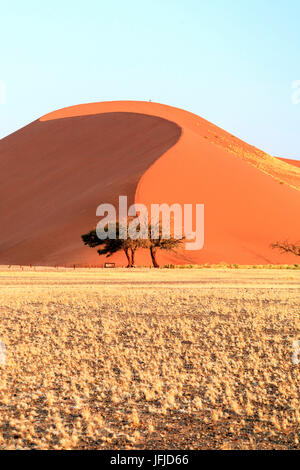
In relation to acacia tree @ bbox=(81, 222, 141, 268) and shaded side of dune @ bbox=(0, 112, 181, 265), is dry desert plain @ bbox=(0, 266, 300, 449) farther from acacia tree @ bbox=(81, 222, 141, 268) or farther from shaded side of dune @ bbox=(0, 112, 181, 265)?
shaded side of dune @ bbox=(0, 112, 181, 265)

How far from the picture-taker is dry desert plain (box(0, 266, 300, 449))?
251 inches

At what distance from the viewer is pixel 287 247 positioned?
61906 mm

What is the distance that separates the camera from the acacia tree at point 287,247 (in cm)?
6060

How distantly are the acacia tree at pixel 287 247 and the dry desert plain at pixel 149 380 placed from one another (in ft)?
145

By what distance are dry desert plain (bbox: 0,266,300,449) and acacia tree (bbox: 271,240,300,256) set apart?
44144mm

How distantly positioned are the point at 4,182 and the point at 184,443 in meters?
78.3

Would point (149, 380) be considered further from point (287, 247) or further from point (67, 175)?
point (67, 175)

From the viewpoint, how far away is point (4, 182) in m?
81.9

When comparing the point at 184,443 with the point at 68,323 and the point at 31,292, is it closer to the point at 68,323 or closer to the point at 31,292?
the point at 68,323

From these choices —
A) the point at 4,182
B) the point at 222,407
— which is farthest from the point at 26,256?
the point at 222,407

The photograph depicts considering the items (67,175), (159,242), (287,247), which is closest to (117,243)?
(159,242)

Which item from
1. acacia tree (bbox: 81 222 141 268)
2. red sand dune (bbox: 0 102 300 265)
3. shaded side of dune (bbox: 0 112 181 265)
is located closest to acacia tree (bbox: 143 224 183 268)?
acacia tree (bbox: 81 222 141 268)

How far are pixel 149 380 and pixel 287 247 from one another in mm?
54572

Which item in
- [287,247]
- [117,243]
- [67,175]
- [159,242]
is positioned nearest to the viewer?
[117,243]
